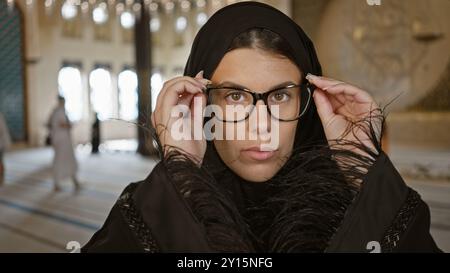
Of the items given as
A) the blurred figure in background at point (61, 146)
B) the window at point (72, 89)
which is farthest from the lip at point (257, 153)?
the blurred figure in background at point (61, 146)

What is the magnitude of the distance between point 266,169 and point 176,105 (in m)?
0.19

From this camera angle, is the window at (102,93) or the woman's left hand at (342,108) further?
the window at (102,93)

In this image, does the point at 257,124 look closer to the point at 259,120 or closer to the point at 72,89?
the point at 259,120

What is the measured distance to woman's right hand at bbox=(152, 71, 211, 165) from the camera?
621 millimetres

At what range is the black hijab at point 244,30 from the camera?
688 millimetres

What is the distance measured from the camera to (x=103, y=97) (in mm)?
1414

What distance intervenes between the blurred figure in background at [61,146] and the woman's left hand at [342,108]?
3.68m

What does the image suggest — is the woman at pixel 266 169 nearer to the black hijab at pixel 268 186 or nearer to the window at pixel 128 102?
the black hijab at pixel 268 186

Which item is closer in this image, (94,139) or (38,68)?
(94,139)

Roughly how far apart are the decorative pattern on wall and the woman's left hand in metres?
9.33

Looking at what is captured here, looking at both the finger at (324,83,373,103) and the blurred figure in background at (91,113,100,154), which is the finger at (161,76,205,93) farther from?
→ the blurred figure in background at (91,113,100,154)
